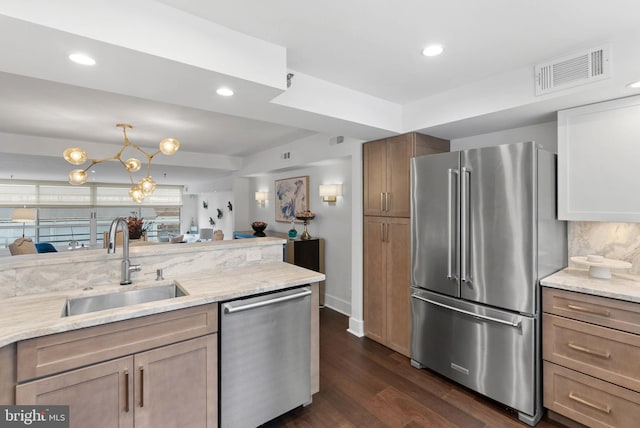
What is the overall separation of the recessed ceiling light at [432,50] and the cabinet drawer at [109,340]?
2084mm

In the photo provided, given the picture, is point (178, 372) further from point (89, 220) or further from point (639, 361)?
point (89, 220)

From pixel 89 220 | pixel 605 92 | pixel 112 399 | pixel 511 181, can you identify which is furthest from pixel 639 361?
pixel 89 220

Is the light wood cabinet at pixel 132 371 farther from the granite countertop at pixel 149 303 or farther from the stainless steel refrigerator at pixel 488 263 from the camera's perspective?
the stainless steel refrigerator at pixel 488 263

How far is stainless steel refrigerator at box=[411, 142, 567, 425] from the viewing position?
2035mm

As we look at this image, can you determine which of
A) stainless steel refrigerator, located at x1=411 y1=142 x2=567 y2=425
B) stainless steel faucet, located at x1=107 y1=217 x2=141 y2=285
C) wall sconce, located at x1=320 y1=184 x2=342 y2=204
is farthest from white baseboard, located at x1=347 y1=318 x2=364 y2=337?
stainless steel faucet, located at x1=107 y1=217 x2=141 y2=285

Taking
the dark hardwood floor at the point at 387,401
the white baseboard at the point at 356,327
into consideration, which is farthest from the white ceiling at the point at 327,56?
the dark hardwood floor at the point at 387,401

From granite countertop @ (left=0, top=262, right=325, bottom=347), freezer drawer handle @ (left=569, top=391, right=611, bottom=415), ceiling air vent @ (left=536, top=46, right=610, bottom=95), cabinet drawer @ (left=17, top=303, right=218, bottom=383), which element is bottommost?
freezer drawer handle @ (left=569, top=391, right=611, bottom=415)

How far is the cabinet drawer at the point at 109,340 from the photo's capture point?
1277 millimetres

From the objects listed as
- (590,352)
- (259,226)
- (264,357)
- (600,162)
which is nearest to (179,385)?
(264,357)

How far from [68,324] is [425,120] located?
2.91m

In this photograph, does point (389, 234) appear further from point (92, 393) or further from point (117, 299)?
point (92, 393)

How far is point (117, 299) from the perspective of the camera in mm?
1897

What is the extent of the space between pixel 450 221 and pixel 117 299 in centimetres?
247

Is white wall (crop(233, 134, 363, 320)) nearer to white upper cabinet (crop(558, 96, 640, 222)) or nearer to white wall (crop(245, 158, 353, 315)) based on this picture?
white wall (crop(245, 158, 353, 315))
